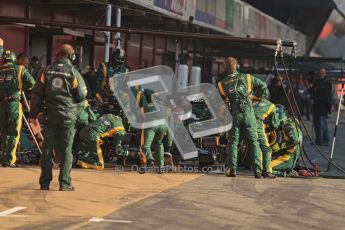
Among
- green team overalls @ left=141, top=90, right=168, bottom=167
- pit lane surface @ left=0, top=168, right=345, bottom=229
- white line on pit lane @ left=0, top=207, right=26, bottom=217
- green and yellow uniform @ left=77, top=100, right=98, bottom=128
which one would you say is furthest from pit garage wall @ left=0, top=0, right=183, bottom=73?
white line on pit lane @ left=0, top=207, right=26, bottom=217

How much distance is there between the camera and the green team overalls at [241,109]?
11.9 meters

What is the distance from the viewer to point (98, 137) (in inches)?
482

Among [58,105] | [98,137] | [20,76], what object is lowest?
[98,137]

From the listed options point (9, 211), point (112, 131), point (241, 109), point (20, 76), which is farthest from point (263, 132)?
point (9, 211)

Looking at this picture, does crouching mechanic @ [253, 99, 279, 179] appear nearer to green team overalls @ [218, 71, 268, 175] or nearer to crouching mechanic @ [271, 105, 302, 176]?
green team overalls @ [218, 71, 268, 175]

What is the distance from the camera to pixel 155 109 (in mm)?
12352

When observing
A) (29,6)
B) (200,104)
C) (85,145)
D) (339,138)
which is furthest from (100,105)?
(339,138)

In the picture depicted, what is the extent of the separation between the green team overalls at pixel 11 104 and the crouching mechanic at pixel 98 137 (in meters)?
1.09

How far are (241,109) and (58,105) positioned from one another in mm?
3307

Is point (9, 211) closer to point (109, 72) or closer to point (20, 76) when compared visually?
point (20, 76)

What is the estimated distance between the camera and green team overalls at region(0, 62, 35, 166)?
11961 millimetres

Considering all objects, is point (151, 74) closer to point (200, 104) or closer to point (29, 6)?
point (200, 104)

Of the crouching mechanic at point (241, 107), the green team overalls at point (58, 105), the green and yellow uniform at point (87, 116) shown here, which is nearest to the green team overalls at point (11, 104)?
the green and yellow uniform at point (87, 116)

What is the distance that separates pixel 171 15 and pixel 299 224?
515 inches
